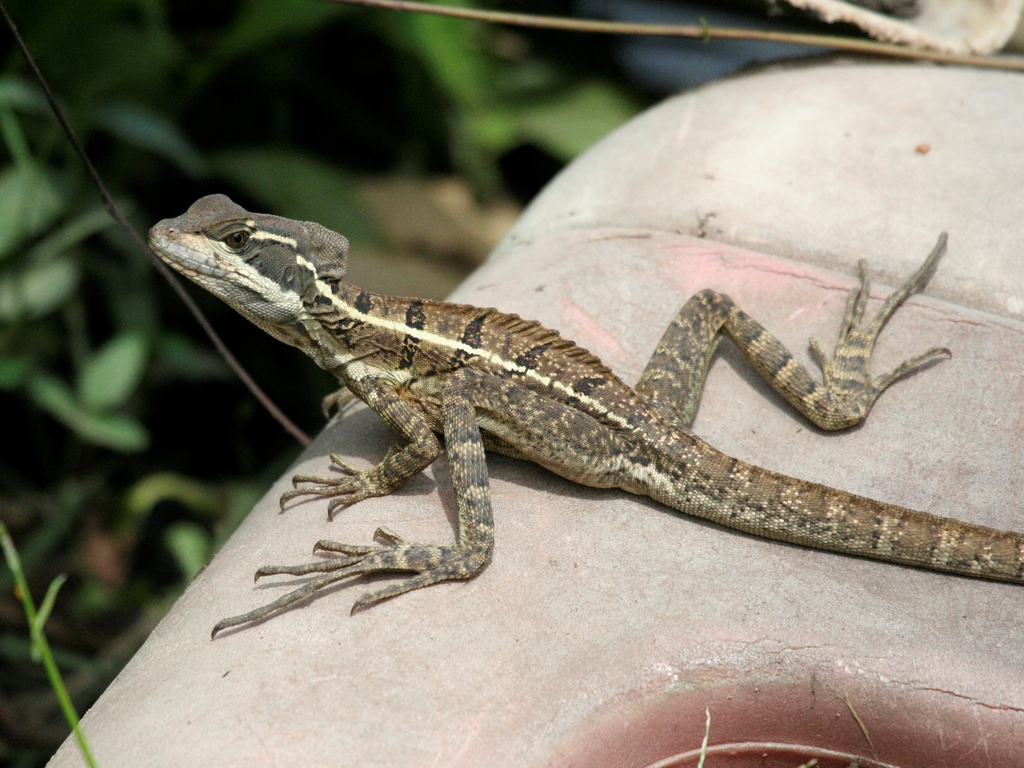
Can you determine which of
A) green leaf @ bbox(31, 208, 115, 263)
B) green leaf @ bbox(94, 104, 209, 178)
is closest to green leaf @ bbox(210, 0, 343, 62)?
green leaf @ bbox(94, 104, 209, 178)

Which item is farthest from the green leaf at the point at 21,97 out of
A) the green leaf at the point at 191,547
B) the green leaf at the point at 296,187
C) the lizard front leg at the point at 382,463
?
the lizard front leg at the point at 382,463

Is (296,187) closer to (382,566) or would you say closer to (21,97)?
(21,97)

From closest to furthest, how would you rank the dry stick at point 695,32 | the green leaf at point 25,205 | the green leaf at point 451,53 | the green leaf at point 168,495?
the dry stick at point 695,32, the green leaf at point 25,205, the green leaf at point 168,495, the green leaf at point 451,53

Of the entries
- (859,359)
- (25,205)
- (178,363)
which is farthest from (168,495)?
(859,359)

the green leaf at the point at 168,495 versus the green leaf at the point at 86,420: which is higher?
the green leaf at the point at 86,420

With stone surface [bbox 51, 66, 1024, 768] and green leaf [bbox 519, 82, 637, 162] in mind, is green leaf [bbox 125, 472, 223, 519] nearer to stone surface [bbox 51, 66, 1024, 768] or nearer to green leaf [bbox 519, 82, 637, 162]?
stone surface [bbox 51, 66, 1024, 768]

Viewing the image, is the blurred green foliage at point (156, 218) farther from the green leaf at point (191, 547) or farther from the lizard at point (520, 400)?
the lizard at point (520, 400)
